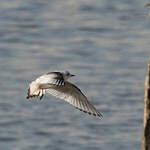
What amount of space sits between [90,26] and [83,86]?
4.79m

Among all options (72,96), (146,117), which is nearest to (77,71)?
(72,96)

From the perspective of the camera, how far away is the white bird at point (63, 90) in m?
8.37

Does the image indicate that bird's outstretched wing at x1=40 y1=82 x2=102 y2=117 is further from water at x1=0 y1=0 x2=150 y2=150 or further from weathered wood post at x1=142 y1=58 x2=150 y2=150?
water at x1=0 y1=0 x2=150 y2=150

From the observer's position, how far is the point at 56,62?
2011 centimetres

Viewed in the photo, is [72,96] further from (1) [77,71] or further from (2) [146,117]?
(1) [77,71]

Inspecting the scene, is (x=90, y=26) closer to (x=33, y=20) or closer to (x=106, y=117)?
(x=33, y=20)

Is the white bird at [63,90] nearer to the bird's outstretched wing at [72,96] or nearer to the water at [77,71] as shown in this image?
the bird's outstretched wing at [72,96]

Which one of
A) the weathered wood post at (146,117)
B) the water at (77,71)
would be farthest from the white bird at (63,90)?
the water at (77,71)

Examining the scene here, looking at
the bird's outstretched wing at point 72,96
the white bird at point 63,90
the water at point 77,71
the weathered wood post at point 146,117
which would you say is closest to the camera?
the weathered wood post at point 146,117

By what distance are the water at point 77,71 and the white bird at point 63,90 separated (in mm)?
8170

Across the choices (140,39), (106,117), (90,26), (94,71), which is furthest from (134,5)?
(106,117)

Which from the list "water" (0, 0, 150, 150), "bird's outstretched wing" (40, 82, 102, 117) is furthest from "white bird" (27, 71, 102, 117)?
"water" (0, 0, 150, 150)

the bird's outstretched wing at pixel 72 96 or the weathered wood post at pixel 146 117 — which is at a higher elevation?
the bird's outstretched wing at pixel 72 96

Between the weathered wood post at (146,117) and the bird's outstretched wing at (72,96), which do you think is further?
the bird's outstretched wing at (72,96)
